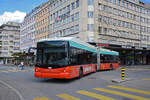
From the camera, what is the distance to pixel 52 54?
10.8m

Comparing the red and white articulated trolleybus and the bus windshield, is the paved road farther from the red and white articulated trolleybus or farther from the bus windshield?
the bus windshield

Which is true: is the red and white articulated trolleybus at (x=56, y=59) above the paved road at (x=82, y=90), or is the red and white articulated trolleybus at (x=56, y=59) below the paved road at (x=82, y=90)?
above

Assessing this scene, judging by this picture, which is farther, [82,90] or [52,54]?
[52,54]

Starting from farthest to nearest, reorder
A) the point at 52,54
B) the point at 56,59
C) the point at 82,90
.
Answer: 1. the point at 52,54
2. the point at 56,59
3. the point at 82,90

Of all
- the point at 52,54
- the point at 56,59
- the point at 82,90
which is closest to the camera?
the point at 82,90

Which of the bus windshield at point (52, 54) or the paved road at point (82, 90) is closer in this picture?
the paved road at point (82, 90)

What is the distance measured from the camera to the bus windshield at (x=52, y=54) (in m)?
10.6

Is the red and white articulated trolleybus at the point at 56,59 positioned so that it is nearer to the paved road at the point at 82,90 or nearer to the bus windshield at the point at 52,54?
the bus windshield at the point at 52,54

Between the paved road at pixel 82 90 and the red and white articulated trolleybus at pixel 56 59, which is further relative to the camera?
the red and white articulated trolleybus at pixel 56 59

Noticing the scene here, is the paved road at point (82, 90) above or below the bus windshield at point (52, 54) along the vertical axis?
below

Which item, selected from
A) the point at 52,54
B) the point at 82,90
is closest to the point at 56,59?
the point at 52,54

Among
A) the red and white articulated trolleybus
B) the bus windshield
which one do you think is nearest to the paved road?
the red and white articulated trolleybus

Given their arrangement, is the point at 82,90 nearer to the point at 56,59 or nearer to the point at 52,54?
the point at 56,59

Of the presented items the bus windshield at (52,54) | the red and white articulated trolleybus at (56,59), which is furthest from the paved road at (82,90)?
the bus windshield at (52,54)
